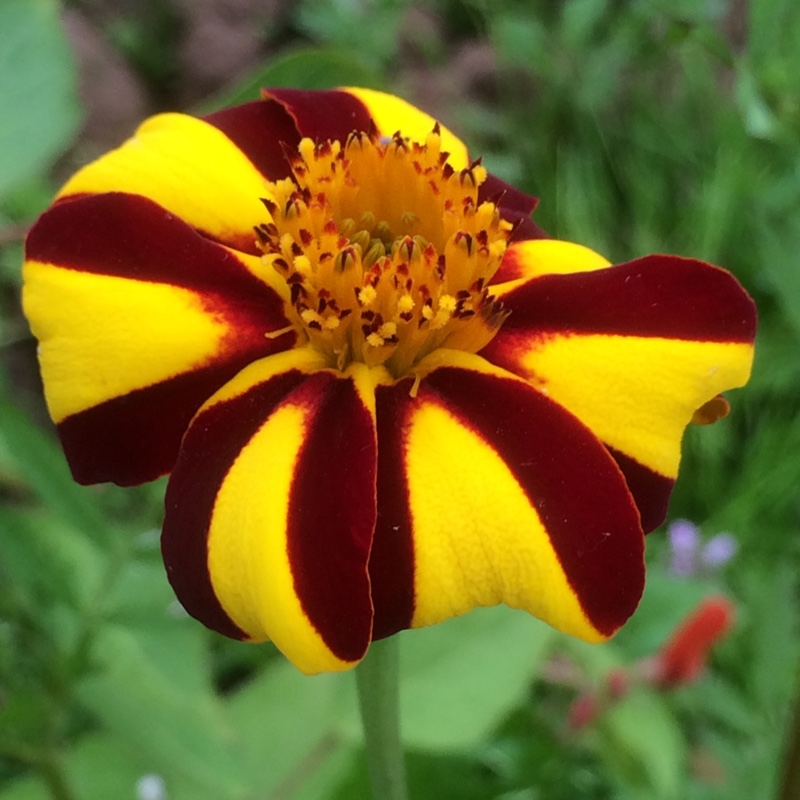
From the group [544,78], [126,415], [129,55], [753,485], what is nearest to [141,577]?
[126,415]

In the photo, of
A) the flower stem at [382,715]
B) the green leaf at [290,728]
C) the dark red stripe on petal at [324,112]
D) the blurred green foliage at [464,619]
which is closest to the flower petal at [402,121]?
the dark red stripe on petal at [324,112]

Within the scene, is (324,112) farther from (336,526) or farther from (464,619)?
(464,619)

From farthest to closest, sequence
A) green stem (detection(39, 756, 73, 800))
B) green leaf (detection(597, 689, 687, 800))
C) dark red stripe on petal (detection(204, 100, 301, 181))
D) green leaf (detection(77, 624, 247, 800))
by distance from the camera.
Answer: green leaf (detection(597, 689, 687, 800))
green leaf (detection(77, 624, 247, 800))
green stem (detection(39, 756, 73, 800))
dark red stripe on petal (detection(204, 100, 301, 181))

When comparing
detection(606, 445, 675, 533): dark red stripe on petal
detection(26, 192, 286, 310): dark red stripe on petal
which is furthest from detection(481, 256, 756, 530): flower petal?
detection(26, 192, 286, 310): dark red stripe on petal

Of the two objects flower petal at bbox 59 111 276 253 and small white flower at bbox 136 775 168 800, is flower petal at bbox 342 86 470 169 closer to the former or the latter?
flower petal at bbox 59 111 276 253

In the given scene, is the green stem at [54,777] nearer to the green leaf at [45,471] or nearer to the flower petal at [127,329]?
the green leaf at [45,471]

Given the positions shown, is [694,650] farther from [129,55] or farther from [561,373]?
[129,55]

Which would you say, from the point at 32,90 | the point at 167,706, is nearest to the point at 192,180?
the point at 32,90
